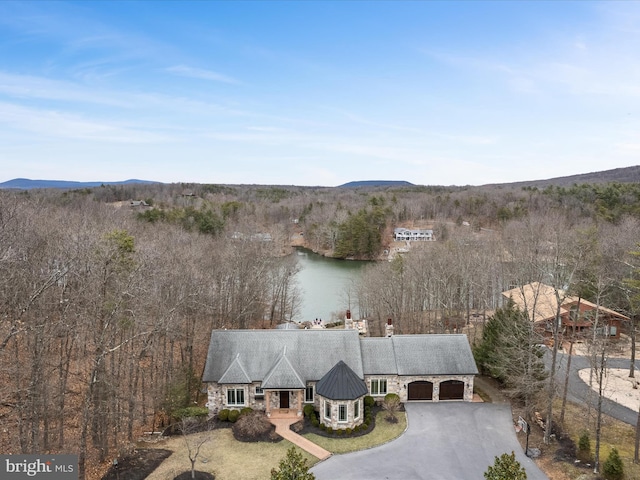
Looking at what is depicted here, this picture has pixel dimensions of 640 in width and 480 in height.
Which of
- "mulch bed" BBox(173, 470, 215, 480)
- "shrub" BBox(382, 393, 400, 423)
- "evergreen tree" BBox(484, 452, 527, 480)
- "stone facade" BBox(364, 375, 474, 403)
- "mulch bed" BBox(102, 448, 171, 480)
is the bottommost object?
"mulch bed" BBox(102, 448, 171, 480)

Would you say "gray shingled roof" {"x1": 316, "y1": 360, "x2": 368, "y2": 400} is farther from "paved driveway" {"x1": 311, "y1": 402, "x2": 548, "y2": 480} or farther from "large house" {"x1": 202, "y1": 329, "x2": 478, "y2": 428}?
"paved driveway" {"x1": 311, "y1": 402, "x2": 548, "y2": 480}

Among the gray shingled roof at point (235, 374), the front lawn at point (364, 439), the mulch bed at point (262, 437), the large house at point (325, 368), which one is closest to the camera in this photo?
the front lawn at point (364, 439)

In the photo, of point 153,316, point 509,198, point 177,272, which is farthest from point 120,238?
point 509,198

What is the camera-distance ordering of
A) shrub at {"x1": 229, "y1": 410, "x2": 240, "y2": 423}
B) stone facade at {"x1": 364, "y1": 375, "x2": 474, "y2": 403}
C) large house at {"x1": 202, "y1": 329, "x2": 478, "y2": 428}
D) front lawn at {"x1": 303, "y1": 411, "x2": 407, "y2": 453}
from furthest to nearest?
stone facade at {"x1": 364, "y1": 375, "x2": 474, "y2": 403}, large house at {"x1": 202, "y1": 329, "x2": 478, "y2": 428}, shrub at {"x1": 229, "y1": 410, "x2": 240, "y2": 423}, front lawn at {"x1": 303, "y1": 411, "x2": 407, "y2": 453}

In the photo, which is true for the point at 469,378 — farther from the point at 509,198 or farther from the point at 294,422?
the point at 509,198

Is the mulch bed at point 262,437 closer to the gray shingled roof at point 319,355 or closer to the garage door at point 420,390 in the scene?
the gray shingled roof at point 319,355

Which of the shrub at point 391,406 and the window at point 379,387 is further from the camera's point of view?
the window at point 379,387

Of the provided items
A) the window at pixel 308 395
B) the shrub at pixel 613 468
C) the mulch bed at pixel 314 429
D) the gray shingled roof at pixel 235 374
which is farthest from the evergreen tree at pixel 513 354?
the gray shingled roof at pixel 235 374

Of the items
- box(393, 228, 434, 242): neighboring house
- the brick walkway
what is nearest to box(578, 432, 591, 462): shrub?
the brick walkway
